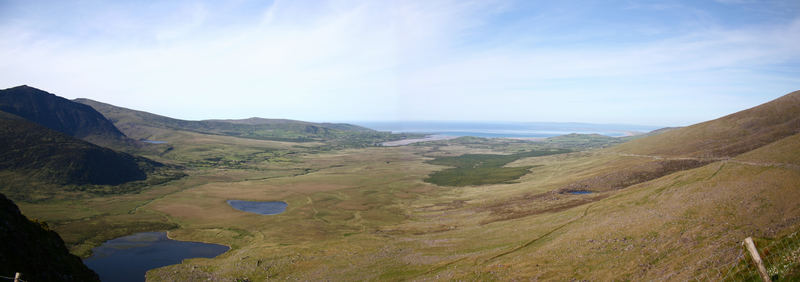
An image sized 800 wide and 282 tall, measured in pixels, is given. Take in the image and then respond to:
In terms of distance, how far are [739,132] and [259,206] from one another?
6411 inches

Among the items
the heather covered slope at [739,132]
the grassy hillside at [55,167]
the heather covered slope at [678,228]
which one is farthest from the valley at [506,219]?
the grassy hillside at [55,167]

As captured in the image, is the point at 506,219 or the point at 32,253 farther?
the point at 506,219

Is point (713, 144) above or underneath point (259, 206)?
above

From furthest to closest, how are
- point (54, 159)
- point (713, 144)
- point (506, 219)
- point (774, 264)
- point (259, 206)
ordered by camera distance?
point (54, 159) < point (259, 206) < point (713, 144) < point (506, 219) < point (774, 264)

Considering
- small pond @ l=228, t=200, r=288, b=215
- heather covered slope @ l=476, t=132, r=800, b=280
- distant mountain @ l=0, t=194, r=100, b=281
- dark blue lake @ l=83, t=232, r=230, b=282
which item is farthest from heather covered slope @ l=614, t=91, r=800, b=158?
dark blue lake @ l=83, t=232, r=230, b=282

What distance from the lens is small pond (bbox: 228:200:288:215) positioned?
5118 inches

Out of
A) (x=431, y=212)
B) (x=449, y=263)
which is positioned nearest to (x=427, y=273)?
(x=449, y=263)

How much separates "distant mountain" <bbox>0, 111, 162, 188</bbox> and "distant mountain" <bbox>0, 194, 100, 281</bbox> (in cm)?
14623

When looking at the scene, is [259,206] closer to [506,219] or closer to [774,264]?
[506,219]

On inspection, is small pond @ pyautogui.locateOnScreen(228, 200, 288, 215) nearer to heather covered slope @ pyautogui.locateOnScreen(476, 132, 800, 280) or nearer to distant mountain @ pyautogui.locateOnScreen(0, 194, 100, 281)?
distant mountain @ pyautogui.locateOnScreen(0, 194, 100, 281)

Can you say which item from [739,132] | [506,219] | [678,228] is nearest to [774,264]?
[678,228]

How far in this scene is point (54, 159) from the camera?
554ft

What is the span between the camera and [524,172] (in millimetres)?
182000

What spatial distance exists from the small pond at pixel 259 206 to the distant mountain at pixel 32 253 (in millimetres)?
84093
